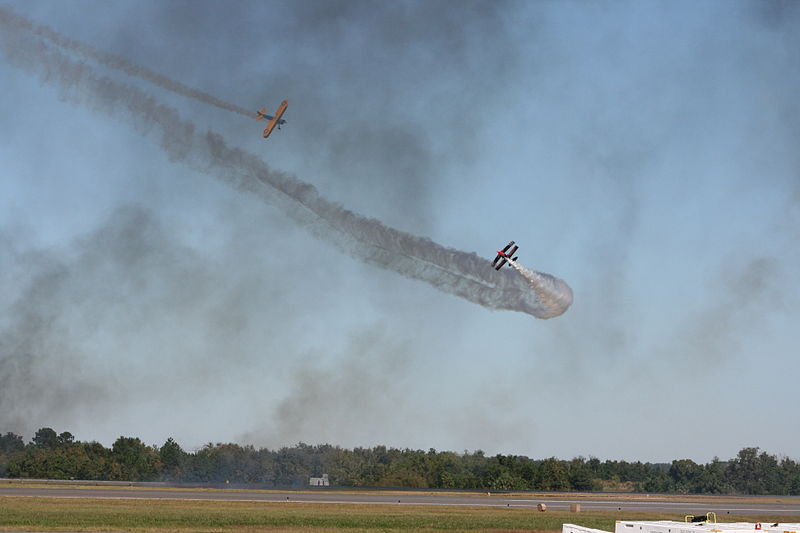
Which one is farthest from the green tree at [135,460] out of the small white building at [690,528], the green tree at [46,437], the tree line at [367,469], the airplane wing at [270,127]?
the small white building at [690,528]

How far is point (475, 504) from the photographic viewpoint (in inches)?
2960

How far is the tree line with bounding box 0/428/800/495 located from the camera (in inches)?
4523

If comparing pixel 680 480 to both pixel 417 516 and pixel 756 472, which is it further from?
pixel 417 516

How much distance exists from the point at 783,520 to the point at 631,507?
15034mm

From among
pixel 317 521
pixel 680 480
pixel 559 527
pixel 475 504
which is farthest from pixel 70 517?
pixel 680 480

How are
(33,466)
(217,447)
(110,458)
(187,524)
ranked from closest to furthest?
1. (187,524)
2. (33,466)
3. (110,458)
4. (217,447)

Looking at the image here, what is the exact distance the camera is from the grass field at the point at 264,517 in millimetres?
47812

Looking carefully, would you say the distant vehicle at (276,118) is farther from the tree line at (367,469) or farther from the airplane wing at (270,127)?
the tree line at (367,469)

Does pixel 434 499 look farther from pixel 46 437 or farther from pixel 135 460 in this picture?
pixel 46 437

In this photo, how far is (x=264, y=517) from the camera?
5550 cm

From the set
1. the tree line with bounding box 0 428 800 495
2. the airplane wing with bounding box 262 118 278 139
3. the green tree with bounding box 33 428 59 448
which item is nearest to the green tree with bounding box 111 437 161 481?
the tree line with bounding box 0 428 800 495

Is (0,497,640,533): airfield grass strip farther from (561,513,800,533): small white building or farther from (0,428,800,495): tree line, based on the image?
(0,428,800,495): tree line

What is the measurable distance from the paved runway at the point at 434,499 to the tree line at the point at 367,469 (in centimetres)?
1952

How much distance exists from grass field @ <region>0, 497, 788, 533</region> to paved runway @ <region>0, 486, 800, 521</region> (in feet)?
18.5
